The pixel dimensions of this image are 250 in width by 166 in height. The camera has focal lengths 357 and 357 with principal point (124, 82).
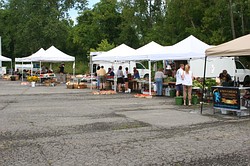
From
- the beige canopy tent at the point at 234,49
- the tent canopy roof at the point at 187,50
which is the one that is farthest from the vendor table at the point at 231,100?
the tent canopy roof at the point at 187,50

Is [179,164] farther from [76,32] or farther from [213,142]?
[76,32]

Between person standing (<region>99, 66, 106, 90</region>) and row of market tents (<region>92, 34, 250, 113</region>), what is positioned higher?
row of market tents (<region>92, 34, 250, 113</region>)

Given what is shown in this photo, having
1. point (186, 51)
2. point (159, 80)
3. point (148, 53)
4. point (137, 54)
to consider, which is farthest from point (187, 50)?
point (137, 54)

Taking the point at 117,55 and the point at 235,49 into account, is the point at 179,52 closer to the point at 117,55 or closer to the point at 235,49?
the point at 117,55

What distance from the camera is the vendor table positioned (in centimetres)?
1103

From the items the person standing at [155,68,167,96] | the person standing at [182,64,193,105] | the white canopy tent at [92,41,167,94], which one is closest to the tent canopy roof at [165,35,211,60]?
the white canopy tent at [92,41,167,94]

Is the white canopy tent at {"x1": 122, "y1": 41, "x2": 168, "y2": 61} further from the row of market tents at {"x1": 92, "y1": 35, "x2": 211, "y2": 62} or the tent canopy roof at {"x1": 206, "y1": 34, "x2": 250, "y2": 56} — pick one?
the tent canopy roof at {"x1": 206, "y1": 34, "x2": 250, "y2": 56}

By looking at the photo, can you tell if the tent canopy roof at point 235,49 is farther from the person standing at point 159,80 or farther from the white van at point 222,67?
the white van at point 222,67

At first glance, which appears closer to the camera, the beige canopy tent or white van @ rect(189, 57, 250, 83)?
the beige canopy tent

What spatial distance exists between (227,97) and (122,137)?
4.68 metres

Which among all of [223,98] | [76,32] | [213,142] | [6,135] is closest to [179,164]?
[213,142]

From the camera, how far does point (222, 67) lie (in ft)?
82.6

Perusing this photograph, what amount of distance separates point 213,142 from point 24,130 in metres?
4.65

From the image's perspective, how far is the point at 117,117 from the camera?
11.2m
